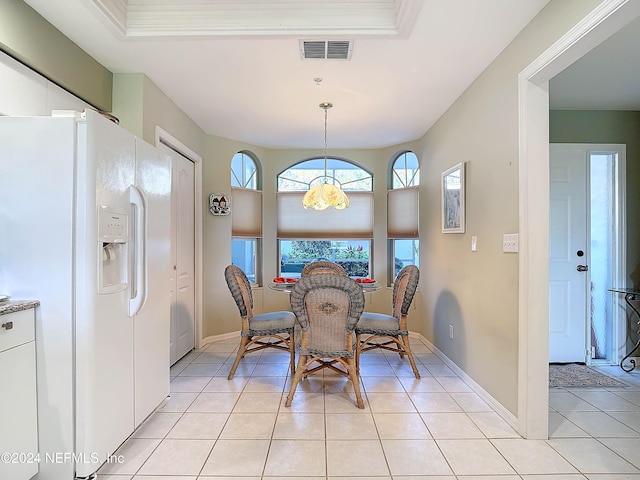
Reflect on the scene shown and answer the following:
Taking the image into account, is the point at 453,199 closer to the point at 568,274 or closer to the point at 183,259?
the point at 568,274

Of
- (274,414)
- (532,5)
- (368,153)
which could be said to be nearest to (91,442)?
(274,414)

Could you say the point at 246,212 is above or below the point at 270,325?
above

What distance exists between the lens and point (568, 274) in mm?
3551

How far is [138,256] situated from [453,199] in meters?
2.65

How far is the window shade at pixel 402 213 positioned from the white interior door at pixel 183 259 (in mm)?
2620

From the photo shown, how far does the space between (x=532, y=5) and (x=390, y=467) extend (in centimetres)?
263

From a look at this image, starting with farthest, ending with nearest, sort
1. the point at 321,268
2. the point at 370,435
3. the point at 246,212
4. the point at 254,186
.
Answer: the point at 254,186 < the point at 246,212 < the point at 321,268 < the point at 370,435

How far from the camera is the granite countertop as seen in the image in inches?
59.0

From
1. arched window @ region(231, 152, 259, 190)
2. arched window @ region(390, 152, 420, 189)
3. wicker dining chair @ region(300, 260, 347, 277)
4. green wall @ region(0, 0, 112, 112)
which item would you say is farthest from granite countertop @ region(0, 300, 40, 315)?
arched window @ region(390, 152, 420, 189)

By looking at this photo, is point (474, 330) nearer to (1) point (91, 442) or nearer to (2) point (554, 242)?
(2) point (554, 242)

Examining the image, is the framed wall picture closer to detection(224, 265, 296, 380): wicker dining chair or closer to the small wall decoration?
detection(224, 265, 296, 380): wicker dining chair

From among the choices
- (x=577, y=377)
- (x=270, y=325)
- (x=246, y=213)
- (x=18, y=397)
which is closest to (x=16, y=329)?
(x=18, y=397)

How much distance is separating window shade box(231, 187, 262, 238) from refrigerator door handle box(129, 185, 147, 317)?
2.53 meters

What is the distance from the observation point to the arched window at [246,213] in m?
4.71
